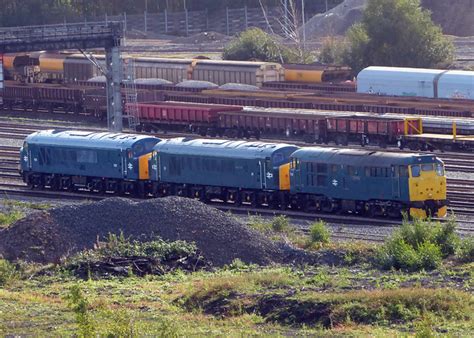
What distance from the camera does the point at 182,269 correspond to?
27812 millimetres

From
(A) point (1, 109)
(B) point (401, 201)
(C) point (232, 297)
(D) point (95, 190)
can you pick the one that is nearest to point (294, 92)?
(A) point (1, 109)

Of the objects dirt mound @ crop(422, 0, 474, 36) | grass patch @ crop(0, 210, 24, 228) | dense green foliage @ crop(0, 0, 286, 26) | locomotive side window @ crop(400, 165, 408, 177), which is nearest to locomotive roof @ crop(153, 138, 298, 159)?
locomotive side window @ crop(400, 165, 408, 177)

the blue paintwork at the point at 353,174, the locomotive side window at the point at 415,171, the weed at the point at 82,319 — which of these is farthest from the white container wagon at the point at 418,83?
the weed at the point at 82,319

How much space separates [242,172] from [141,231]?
349 inches

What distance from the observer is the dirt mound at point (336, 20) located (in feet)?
309

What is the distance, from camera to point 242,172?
37.9m

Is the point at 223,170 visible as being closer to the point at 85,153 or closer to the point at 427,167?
the point at 85,153

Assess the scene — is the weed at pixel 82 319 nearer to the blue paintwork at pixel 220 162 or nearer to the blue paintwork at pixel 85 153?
the blue paintwork at pixel 220 162

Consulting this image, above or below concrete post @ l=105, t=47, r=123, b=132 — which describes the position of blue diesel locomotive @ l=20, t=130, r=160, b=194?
below

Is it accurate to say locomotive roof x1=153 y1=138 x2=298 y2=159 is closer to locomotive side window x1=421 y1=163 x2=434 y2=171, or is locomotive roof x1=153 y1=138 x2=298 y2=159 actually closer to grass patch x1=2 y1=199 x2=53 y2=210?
grass patch x1=2 y1=199 x2=53 y2=210

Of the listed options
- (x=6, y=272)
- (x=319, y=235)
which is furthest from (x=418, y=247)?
(x=6, y=272)

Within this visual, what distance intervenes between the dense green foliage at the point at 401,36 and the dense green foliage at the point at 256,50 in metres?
8.87

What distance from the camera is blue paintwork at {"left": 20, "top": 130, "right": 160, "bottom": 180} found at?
Result: 4088 cm

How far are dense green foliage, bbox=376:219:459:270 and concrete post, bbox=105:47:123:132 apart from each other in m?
24.7
